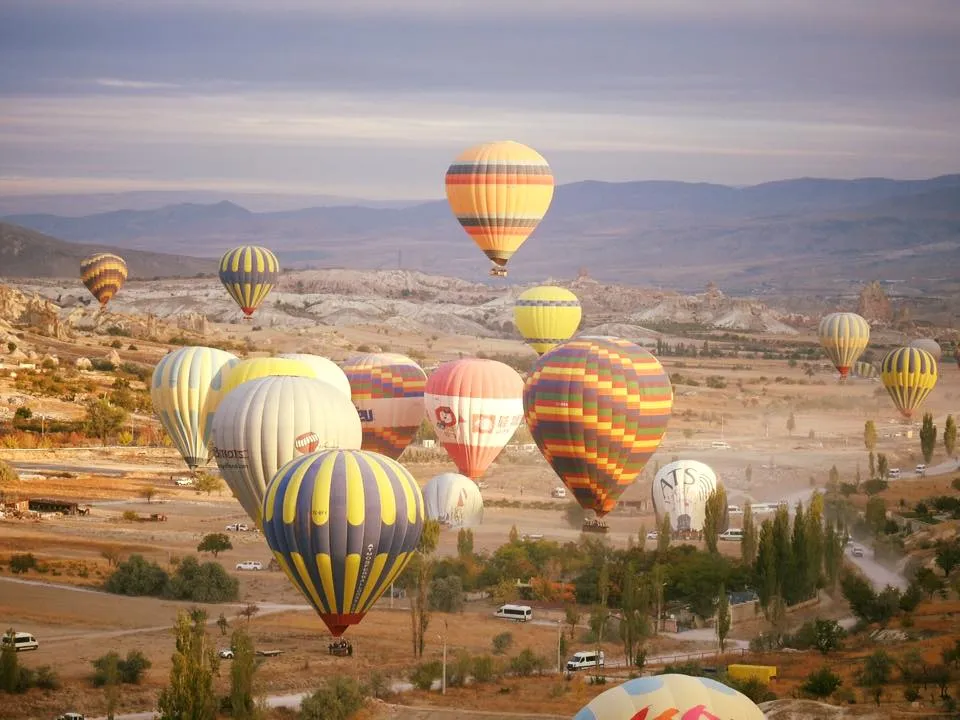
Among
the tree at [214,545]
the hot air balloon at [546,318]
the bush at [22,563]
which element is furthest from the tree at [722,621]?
the hot air balloon at [546,318]

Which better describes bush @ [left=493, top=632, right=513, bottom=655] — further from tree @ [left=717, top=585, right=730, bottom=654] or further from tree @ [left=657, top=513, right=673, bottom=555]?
tree @ [left=657, top=513, right=673, bottom=555]

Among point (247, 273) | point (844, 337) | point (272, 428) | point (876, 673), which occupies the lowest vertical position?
point (876, 673)

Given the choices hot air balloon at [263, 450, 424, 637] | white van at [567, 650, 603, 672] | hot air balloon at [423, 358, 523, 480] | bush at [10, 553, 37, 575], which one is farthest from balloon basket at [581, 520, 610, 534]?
bush at [10, 553, 37, 575]

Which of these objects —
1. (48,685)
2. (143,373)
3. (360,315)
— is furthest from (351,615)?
(360,315)

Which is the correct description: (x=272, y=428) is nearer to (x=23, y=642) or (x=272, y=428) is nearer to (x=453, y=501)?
(x=23, y=642)

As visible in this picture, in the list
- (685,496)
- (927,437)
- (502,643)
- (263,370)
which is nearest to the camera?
(502,643)

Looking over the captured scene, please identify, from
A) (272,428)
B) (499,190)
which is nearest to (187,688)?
(272,428)
